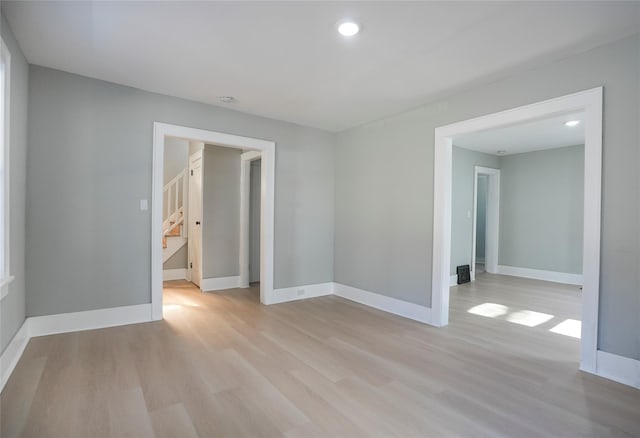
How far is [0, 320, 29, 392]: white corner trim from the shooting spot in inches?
89.5

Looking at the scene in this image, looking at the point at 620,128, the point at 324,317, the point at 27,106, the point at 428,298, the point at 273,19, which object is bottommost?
the point at 324,317

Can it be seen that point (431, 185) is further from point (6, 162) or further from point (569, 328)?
point (6, 162)

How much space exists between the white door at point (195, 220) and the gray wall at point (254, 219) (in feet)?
2.77

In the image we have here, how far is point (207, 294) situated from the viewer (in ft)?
16.3

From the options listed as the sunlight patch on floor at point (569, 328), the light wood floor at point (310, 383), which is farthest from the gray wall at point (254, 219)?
the sunlight patch on floor at point (569, 328)

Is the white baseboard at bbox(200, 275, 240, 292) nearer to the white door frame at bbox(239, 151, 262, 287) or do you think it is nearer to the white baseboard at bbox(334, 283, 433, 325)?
the white door frame at bbox(239, 151, 262, 287)

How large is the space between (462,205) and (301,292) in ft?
12.0

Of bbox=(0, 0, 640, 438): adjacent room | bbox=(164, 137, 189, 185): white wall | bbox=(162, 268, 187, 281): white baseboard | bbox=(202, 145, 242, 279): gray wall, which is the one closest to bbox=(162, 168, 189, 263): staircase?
bbox=(162, 268, 187, 281): white baseboard

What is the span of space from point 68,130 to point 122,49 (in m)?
1.12

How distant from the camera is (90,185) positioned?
3305mm

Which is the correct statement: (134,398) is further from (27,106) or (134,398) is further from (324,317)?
(27,106)

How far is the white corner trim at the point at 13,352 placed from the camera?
2.27 metres

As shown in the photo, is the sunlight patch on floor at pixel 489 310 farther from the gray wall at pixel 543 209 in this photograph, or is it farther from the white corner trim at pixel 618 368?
the gray wall at pixel 543 209

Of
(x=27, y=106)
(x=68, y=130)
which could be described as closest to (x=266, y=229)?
(x=68, y=130)
